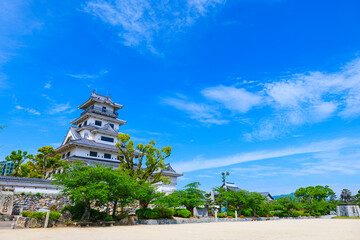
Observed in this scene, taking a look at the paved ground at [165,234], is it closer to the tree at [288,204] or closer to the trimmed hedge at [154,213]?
the trimmed hedge at [154,213]

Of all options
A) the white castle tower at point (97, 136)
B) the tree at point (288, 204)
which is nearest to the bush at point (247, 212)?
the tree at point (288, 204)

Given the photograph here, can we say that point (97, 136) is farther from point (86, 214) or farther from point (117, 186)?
point (117, 186)

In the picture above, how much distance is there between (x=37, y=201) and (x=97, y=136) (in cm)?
2100

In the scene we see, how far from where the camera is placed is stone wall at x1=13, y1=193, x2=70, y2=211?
842 inches

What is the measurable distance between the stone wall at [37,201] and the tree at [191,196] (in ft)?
39.8

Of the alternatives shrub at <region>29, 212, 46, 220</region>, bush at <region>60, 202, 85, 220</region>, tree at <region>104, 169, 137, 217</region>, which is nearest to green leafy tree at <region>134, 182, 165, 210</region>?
tree at <region>104, 169, 137, 217</region>

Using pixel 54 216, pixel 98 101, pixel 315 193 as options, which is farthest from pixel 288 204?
pixel 98 101

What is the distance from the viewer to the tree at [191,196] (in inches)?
1043

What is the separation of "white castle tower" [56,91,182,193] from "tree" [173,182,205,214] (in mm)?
7861

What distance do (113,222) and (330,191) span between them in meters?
60.5

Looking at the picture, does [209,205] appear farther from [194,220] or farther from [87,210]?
[87,210]

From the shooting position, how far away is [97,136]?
1674 inches

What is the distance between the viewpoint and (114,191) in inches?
734

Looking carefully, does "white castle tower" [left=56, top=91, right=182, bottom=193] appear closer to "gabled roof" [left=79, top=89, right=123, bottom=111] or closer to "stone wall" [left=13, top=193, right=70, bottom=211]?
"gabled roof" [left=79, top=89, right=123, bottom=111]
